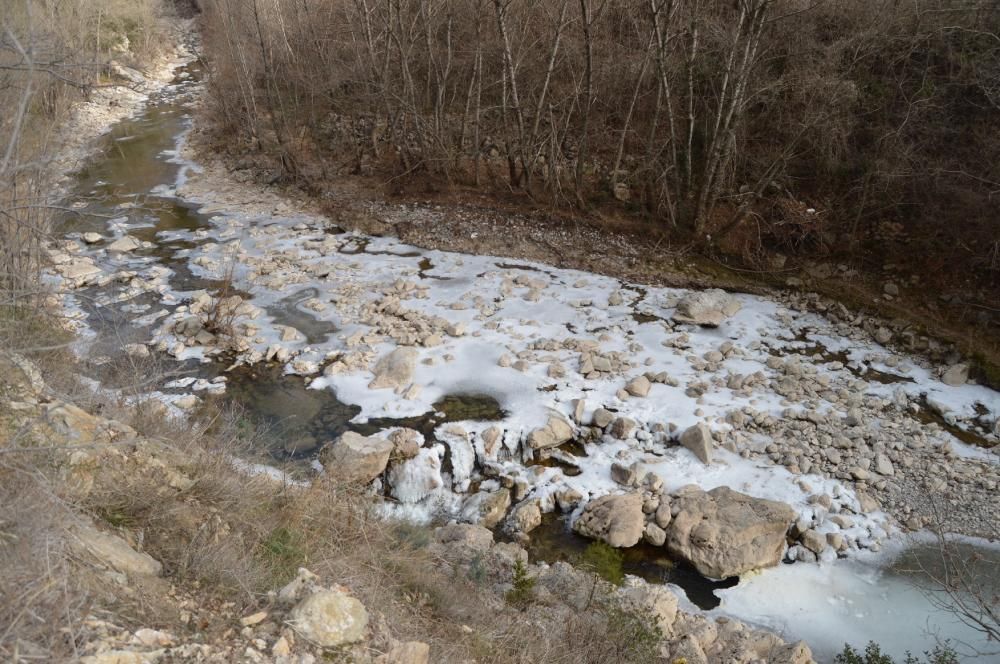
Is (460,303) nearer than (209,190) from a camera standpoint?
Yes

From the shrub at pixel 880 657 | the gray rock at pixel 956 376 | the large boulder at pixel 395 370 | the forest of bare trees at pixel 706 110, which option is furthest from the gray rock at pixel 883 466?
the large boulder at pixel 395 370

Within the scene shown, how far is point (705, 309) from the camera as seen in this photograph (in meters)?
9.15

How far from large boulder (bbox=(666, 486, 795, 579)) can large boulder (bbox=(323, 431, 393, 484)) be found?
282cm

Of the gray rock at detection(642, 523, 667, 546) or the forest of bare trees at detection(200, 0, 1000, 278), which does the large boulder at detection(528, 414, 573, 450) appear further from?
the forest of bare trees at detection(200, 0, 1000, 278)

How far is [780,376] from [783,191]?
4.00 meters

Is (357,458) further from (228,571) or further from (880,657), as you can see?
(880,657)

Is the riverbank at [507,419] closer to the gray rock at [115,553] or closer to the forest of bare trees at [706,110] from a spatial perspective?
the gray rock at [115,553]

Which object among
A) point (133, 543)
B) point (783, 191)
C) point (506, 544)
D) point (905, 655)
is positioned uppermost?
point (133, 543)

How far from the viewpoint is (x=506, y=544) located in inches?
226

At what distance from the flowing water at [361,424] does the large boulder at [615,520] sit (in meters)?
0.13

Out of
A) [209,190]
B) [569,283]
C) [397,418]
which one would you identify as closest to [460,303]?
[569,283]

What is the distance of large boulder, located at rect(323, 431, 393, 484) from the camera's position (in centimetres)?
625

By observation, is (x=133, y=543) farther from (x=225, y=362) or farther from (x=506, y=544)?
(x=225, y=362)

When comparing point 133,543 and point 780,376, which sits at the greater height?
point 133,543
